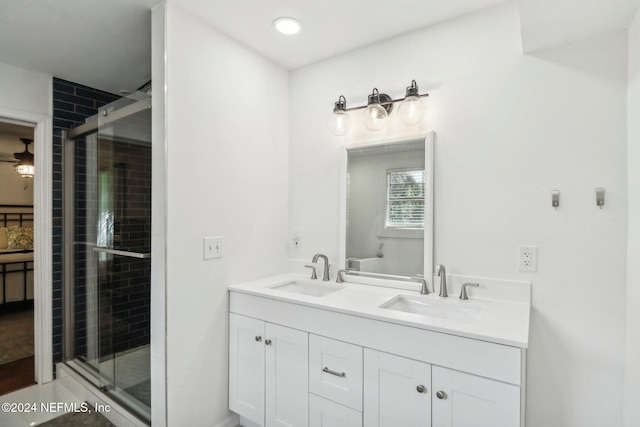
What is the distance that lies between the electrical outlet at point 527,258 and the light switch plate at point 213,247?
159cm

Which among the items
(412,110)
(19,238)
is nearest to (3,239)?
(19,238)

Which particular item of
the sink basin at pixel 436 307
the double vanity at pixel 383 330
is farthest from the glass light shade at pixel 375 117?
the sink basin at pixel 436 307

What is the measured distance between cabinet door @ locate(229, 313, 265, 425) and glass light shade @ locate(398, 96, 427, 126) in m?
1.39

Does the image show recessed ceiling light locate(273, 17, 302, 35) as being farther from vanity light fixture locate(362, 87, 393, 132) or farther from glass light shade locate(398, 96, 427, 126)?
glass light shade locate(398, 96, 427, 126)

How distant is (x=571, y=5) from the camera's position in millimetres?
1282

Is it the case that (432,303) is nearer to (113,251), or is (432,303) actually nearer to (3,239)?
(113,251)

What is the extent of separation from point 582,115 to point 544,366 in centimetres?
117

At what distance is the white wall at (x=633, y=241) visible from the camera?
4.27 ft

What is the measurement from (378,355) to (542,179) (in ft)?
3.69

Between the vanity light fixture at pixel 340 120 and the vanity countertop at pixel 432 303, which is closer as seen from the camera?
the vanity countertop at pixel 432 303

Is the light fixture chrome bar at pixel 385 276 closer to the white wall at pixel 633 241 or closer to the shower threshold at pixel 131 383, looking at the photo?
the white wall at pixel 633 241

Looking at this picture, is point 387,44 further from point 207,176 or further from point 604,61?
point 207,176

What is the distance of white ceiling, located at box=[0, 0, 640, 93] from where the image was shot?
4.57 ft

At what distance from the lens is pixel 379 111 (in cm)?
199
